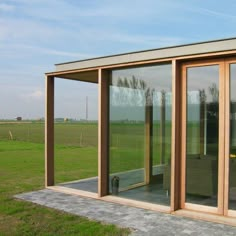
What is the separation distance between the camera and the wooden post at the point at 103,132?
6.98 metres

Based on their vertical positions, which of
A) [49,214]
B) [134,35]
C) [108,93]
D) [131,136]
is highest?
[134,35]

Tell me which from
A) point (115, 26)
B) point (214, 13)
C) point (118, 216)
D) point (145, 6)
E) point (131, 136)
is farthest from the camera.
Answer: point (115, 26)

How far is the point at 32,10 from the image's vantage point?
10070mm

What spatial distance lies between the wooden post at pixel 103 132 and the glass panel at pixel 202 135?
5.78 feet

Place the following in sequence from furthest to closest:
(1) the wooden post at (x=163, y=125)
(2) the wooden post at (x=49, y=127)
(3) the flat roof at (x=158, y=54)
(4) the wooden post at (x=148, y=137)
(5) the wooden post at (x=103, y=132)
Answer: (2) the wooden post at (x=49, y=127), (5) the wooden post at (x=103, y=132), (4) the wooden post at (x=148, y=137), (1) the wooden post at (x=163, y=125), (3) the flat roof at (x=158, y=54)

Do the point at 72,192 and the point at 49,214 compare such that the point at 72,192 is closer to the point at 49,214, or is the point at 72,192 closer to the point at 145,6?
the point at 49,214

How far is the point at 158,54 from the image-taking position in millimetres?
6027

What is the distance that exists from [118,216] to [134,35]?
812cm

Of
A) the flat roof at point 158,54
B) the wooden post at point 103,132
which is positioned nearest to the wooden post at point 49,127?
the flat roof at point 158,54

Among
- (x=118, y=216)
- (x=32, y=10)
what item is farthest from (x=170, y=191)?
(x=32, y=10)

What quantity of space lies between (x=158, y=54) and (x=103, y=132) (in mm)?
1918

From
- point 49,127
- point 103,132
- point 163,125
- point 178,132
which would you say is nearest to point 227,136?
point 178,132

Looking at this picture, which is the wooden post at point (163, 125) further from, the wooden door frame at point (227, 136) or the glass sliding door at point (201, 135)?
the wooden door frame at point (227, 136)

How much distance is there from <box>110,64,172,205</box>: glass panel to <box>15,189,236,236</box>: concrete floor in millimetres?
659
